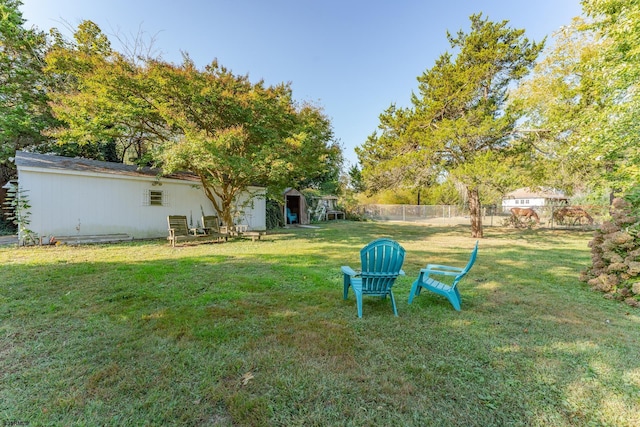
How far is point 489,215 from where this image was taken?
20.1 m

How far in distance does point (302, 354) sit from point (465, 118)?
10.5 metres

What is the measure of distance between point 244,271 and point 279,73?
1159 cm

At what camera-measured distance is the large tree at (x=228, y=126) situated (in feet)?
27.2

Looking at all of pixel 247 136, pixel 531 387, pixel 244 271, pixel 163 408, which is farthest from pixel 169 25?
pixel 531 387

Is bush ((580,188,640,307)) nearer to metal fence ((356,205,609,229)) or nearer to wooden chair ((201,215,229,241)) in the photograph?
wooden chair ((201,215,229,241))

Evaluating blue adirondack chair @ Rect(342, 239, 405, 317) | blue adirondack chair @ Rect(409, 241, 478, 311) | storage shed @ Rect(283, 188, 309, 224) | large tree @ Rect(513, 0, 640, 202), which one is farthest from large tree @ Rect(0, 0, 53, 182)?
large tree @ Rect(513, 0, 640, 202)

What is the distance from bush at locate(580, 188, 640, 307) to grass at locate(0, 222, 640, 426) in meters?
0.32

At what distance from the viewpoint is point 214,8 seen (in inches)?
401

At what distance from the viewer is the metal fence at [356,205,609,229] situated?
15.0m

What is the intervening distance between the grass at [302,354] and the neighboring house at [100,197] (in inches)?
191

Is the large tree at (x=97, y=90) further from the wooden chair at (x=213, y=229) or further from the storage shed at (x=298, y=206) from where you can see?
the storage shed at (x=298, y=206)

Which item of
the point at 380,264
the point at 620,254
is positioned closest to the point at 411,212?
the point at 620,254

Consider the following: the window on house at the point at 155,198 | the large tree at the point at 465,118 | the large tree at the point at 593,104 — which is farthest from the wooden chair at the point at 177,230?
the large tree at the point at 593,104

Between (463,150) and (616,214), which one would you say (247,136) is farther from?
(616,214)
